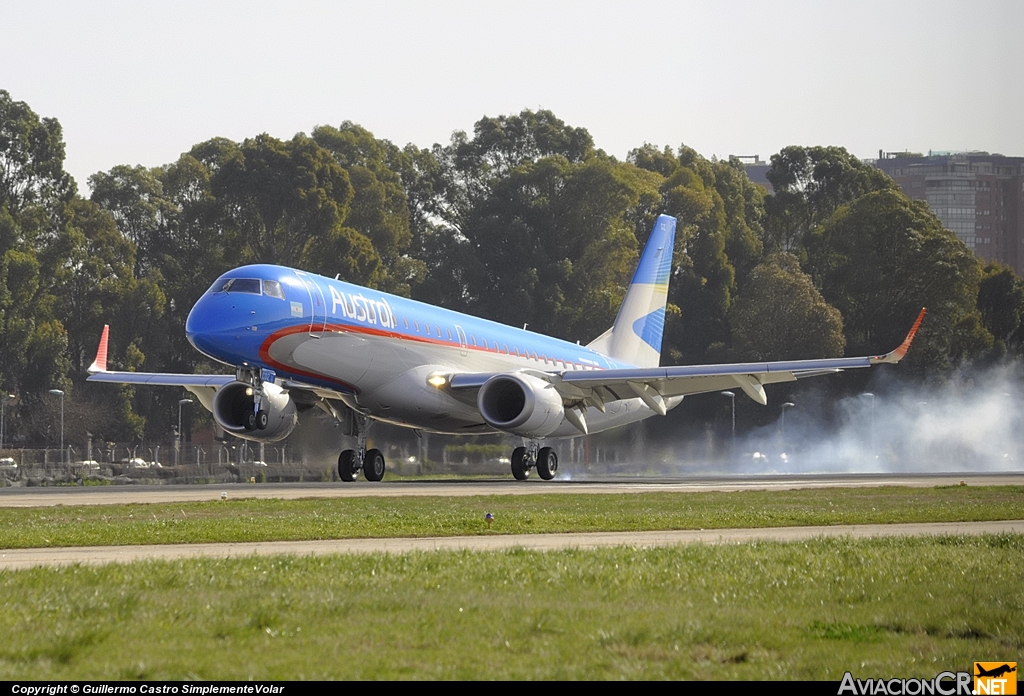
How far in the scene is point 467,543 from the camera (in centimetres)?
1738

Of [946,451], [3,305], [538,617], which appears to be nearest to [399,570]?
[538,617]

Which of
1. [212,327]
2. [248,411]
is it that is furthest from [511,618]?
[248,411]

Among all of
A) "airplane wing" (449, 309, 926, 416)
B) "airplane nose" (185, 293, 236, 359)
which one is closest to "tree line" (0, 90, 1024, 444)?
"airplane wing" (449, 309, 926, 416)

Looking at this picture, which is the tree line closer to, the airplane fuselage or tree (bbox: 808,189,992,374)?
tree (bbox: 808,189,992,374)

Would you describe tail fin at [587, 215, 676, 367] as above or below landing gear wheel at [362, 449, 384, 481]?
above

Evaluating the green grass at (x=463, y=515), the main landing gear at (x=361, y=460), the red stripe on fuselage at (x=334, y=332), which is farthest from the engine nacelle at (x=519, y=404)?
the green grass at (x=463, y=515)

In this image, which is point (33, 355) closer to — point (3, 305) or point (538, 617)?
point (3, 305)

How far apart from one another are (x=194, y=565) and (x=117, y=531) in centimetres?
562

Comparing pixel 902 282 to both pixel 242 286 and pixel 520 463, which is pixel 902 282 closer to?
pixel 520 463

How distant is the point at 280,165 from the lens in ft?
275

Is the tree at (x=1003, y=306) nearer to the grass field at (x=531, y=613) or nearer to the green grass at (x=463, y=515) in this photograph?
the green grass at (x=463, y=515)

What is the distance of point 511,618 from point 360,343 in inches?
1009

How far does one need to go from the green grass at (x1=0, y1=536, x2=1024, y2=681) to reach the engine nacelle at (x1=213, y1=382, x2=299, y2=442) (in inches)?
843

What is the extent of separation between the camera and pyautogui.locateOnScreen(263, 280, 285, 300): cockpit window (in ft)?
109
